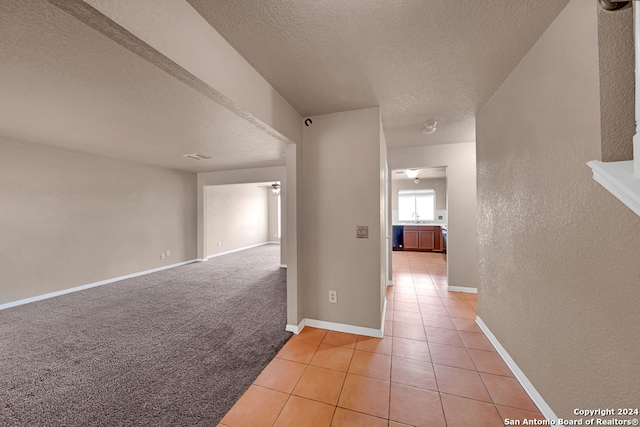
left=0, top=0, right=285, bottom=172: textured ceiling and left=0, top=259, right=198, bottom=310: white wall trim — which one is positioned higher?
left=0, top=0, right=285, bottom=172: textured ceiling

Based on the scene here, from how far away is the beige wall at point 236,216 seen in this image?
6438 millimetres

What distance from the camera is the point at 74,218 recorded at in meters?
3.67

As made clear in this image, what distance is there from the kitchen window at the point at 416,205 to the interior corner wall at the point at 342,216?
5.86 m

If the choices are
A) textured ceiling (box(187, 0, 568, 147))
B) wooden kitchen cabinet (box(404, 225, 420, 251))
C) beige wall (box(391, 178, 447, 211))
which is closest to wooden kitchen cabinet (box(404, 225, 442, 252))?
wooden kitchen cabinet (box(404, 225, 420, 251))

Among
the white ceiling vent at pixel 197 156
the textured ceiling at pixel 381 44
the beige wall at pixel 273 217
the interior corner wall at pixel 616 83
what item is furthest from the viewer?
the beige wall at pixel 273 217

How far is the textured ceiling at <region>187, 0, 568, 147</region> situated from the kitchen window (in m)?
5.62

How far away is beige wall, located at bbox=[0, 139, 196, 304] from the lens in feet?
10.1

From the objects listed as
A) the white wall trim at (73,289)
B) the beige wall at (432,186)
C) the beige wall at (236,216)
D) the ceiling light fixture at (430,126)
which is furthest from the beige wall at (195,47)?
the beige wall at (432,186)

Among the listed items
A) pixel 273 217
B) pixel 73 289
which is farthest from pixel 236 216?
pixel 73 289

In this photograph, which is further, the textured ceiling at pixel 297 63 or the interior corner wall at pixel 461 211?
the interior corner wall at pixel 461 211

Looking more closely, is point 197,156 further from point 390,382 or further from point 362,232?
point 390,382

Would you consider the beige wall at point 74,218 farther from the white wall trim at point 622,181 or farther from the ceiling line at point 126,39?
the white wall trim at point 622,181

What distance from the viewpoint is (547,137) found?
1335 millimetres

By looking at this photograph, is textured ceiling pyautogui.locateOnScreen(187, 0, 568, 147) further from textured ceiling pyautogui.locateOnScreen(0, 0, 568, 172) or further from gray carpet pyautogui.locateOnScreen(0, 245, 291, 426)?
gray carpet pyautogui.locateOnScreen(0, 245, 291, 426)
